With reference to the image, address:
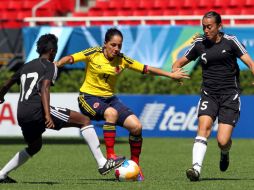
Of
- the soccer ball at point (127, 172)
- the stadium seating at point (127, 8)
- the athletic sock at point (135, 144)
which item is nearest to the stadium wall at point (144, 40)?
the stadium seating at point (127, 8)

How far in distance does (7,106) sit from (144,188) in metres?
12.1

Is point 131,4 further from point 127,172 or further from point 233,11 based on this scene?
point 127,172

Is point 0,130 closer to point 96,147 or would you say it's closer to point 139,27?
point 139,27

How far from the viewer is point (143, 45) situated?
24203mm

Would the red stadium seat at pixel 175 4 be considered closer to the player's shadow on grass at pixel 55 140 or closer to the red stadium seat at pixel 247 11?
the red stadium seat at pixel 247 11

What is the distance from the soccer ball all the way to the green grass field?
0.12 m

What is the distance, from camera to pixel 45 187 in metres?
10.4

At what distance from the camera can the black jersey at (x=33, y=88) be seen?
1055 cm

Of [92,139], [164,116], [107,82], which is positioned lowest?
[164,116]

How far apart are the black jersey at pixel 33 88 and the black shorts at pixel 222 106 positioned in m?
2.11

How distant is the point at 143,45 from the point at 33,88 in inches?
540

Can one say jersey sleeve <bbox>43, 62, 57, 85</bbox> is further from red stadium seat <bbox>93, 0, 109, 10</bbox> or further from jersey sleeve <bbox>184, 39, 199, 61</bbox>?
red stadium seat <bbox>93, 0, 109, 10</bbox>

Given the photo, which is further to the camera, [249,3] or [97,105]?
[249,3]

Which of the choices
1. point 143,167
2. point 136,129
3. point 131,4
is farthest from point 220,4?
point 136,129
